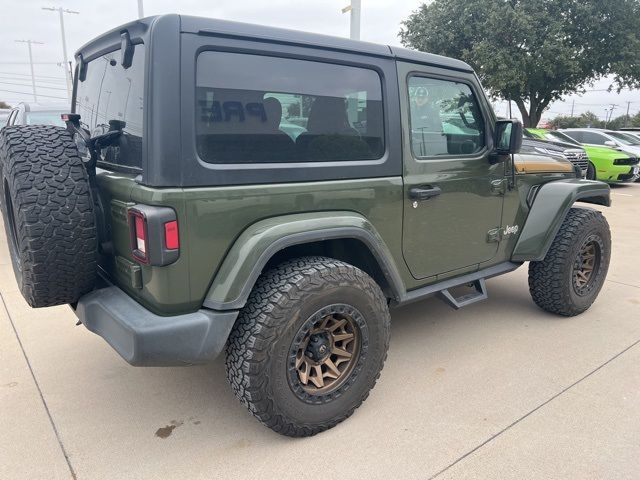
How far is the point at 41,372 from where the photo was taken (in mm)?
2988

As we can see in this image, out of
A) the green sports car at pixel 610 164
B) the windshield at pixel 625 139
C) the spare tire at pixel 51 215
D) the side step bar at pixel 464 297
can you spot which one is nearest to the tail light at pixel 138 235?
the spare tire at pixel 51 215

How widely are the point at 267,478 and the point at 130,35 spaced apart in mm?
2074

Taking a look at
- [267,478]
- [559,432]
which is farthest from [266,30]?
[559,432]

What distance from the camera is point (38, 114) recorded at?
648 centimetres

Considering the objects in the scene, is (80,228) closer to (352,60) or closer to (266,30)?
(266,30)

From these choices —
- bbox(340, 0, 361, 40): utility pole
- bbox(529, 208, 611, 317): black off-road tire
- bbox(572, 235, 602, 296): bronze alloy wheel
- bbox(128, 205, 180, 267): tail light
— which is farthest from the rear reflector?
bbox(340, 0, 361, 40): utility pole

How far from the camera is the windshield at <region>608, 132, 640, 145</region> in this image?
13.7 metres

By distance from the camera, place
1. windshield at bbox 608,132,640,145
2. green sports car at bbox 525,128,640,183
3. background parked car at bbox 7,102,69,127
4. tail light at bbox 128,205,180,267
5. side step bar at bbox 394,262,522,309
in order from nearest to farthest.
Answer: tail light at bbox 128,205,180,267, side step bar at bbox 394,262,522,309, background parked car at bbox 7,102,69,127, green sports car at bbox 525,128,640,183, windshield at bbox 608,132,640,145

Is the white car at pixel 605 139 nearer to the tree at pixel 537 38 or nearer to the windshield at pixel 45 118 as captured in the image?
the tree at pixel 537 38

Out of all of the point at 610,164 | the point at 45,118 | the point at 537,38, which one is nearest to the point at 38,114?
the point at 45,118

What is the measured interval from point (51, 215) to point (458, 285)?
241 cm

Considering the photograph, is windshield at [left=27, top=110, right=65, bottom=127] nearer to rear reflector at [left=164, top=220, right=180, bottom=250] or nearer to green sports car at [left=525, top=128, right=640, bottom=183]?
rear reflector at [left=164, top=220, right=180, bottom=250]

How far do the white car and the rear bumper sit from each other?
1378 cm

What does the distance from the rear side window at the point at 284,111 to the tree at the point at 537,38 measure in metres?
16.8
